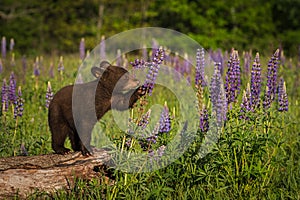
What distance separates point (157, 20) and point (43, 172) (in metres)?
23.6

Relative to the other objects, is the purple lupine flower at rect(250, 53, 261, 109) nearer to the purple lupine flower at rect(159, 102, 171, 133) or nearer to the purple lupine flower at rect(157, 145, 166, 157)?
the purple lupine flower at rect(159, 102, 171, 133)

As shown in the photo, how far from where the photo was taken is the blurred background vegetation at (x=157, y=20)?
22.3m

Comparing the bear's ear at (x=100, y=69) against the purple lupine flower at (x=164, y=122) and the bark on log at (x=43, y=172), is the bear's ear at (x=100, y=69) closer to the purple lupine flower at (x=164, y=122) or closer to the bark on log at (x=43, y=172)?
the bark on log at (x=43, y=172)

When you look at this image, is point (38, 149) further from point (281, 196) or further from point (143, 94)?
point (281, 196)

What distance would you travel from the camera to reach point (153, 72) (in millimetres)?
3570

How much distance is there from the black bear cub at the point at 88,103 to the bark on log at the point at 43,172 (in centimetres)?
55

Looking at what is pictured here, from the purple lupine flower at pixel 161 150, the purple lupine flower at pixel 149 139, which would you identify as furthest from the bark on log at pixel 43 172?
the purple lupine flower at pixel 161 150

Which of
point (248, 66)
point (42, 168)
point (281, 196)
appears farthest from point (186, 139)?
point (248, 66)

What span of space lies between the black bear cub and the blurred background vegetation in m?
15.9

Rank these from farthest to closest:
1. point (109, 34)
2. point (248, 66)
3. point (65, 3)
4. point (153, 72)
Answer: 1. point (65, 3)
2. point (109, 34)
3. point (248, 66)
4. point (153, 72)

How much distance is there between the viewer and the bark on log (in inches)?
153

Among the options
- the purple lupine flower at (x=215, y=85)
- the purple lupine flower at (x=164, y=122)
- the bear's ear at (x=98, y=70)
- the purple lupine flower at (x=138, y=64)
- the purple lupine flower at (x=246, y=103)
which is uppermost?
the bear's ear at (x=98, y=70)

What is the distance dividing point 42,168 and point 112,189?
2.18ft

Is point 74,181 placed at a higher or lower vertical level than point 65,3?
lower
